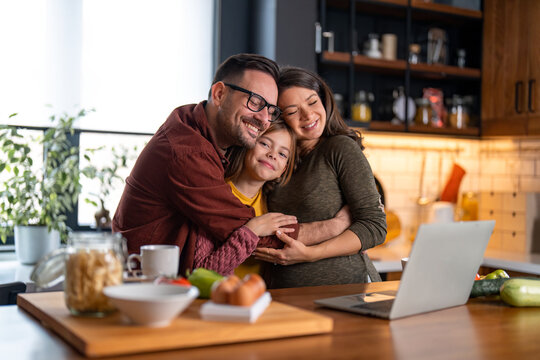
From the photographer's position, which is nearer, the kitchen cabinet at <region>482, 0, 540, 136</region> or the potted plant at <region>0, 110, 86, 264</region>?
the potted plant at <region>0, 110, 86, 264</region>

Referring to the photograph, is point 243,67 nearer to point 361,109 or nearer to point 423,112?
point 361,109

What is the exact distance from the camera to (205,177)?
6.32ft

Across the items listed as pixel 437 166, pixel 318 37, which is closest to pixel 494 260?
pixel 437 166

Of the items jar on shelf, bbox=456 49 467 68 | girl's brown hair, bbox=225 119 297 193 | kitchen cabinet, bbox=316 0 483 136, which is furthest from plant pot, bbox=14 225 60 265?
jar on shelf, bbox=456 49 467 68

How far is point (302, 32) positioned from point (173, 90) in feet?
2.92

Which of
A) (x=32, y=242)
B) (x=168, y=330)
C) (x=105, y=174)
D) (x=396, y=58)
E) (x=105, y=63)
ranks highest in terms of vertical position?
(x=396, y=58)

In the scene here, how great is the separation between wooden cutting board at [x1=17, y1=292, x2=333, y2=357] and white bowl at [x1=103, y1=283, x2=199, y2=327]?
22 mm

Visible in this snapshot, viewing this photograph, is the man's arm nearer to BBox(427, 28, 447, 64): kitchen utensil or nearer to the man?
the man

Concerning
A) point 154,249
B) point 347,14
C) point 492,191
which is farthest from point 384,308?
point 492,191

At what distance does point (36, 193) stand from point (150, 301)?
244 centimetres

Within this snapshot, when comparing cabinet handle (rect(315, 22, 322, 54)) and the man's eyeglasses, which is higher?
cabinet handle (rect(315, 22, 322, 54))

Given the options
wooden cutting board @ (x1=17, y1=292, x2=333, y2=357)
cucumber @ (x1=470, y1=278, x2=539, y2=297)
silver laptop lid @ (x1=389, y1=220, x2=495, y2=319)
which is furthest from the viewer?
cucumber @ (x1=470, y1=278, x2=539, y2=297)

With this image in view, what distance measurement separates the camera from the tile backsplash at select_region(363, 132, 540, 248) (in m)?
4.38

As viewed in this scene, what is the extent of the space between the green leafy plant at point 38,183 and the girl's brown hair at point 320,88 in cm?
152
